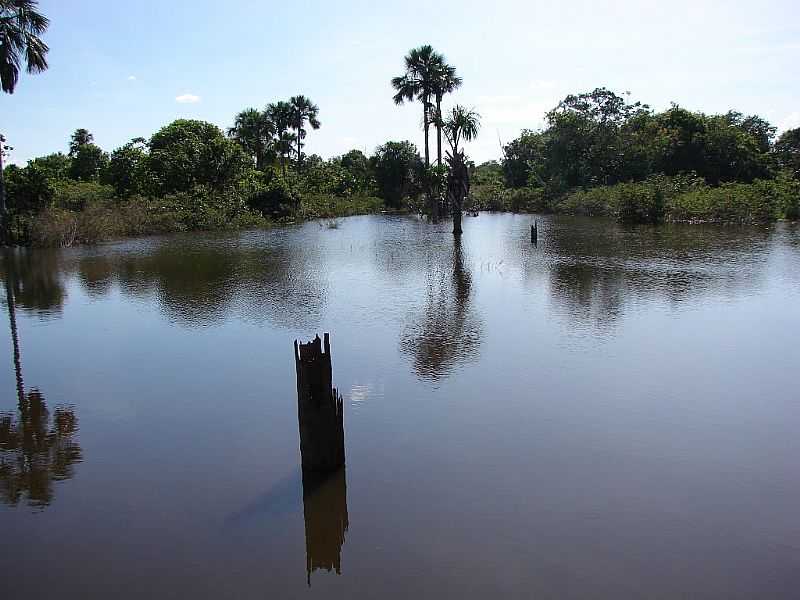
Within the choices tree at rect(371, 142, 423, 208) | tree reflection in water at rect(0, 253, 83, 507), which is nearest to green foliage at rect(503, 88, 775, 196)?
tree at rect(371, 142, 423, 208)

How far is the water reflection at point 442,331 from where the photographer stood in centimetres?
1078

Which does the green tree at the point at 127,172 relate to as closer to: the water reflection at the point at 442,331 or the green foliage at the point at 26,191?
the green foliage at the point at 26,191

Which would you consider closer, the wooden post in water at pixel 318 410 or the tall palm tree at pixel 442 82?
the wooden post in water at pixel 318 410

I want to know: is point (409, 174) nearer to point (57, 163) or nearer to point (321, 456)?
point (57, 163)

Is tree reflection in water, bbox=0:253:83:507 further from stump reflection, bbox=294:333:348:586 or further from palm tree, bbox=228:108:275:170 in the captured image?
palm tree, bbox=228:108:275:170

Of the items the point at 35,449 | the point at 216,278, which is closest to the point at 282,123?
the point at 216,278

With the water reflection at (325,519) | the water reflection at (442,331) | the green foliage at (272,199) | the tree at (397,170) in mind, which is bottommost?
the water reflection at (325,519)

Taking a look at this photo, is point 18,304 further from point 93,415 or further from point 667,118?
point 667,118

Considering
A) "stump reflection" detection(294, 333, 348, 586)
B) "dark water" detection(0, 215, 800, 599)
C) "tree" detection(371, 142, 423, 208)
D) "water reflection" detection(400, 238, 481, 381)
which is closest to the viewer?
"dark water" detection(0, 215, 800, 599)

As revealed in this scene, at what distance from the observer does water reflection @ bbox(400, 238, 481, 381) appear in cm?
1078

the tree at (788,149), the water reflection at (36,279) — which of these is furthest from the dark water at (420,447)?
the tree at (788,149)

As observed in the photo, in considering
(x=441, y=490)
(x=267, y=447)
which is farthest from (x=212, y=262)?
(x=441, y=490)

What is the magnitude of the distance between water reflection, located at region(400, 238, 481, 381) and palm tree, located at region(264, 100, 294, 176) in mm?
44911

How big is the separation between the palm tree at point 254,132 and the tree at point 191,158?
1160 cm
